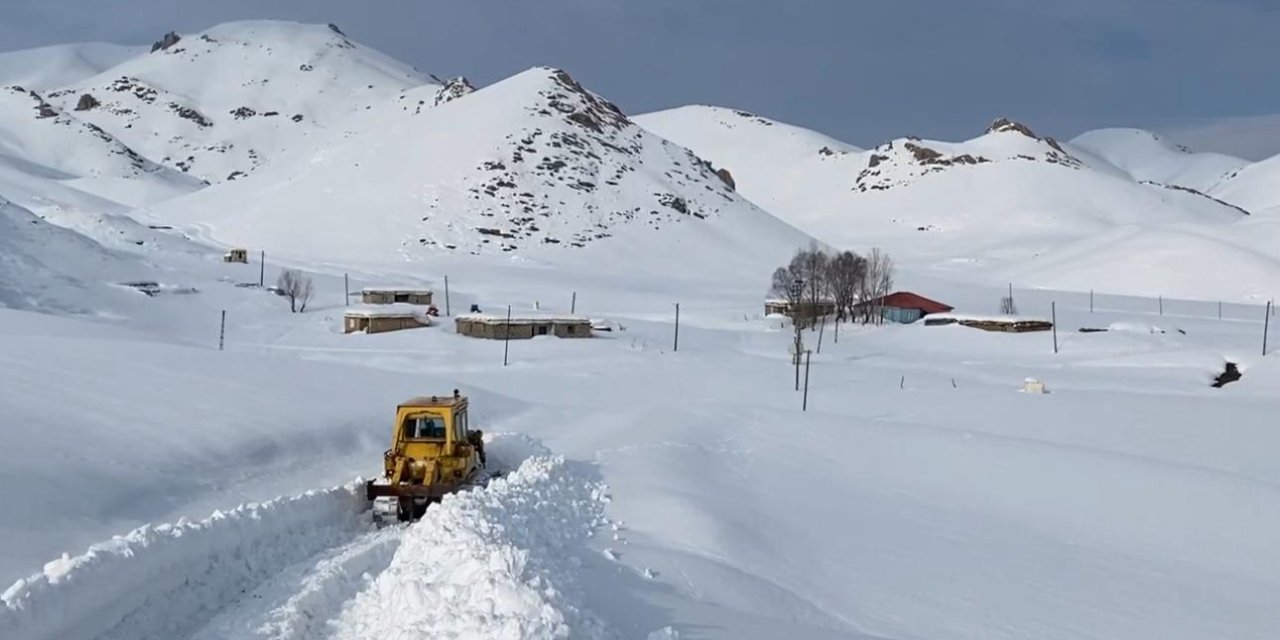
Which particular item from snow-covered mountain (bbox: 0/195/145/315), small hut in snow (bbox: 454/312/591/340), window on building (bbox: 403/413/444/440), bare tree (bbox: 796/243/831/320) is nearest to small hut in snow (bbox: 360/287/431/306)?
small hut in snow (bbox: 454/312/591/340)

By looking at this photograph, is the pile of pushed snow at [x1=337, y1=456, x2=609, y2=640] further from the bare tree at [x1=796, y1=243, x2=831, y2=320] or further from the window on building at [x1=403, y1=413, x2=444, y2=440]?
the bare tree at [x1=796, y1=243, x2=831, y2=320]

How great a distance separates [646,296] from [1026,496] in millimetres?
68135

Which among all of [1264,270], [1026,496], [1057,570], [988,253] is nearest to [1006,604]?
[1057,570]

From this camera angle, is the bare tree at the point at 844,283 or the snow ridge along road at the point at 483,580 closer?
the snow ridge along road at the point at 483,580

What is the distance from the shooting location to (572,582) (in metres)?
9.81

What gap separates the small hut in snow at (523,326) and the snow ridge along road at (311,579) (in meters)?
40.3

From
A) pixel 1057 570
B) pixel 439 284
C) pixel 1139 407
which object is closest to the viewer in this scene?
pixel 1057 570

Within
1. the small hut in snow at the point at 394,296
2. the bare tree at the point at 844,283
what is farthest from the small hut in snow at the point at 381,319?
the bare tree at the point at 844,283

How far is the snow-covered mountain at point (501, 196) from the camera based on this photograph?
111 m

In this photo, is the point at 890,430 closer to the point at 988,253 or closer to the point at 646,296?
the point at 646,296

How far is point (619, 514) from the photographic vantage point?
49.1ft

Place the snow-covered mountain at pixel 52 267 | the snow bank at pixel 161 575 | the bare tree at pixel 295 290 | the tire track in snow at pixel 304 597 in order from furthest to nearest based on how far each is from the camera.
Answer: the bare tree at pixel 295 290 < the snow-covered mountain at pixel 52 267 < the tire track in snow at pixel 304 597 < the snow bank at pixel 161 575

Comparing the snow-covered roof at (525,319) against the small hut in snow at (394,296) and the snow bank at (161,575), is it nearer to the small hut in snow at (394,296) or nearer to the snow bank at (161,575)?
the small hut in snow at (394,296)

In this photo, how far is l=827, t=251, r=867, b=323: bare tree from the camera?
76562mm
